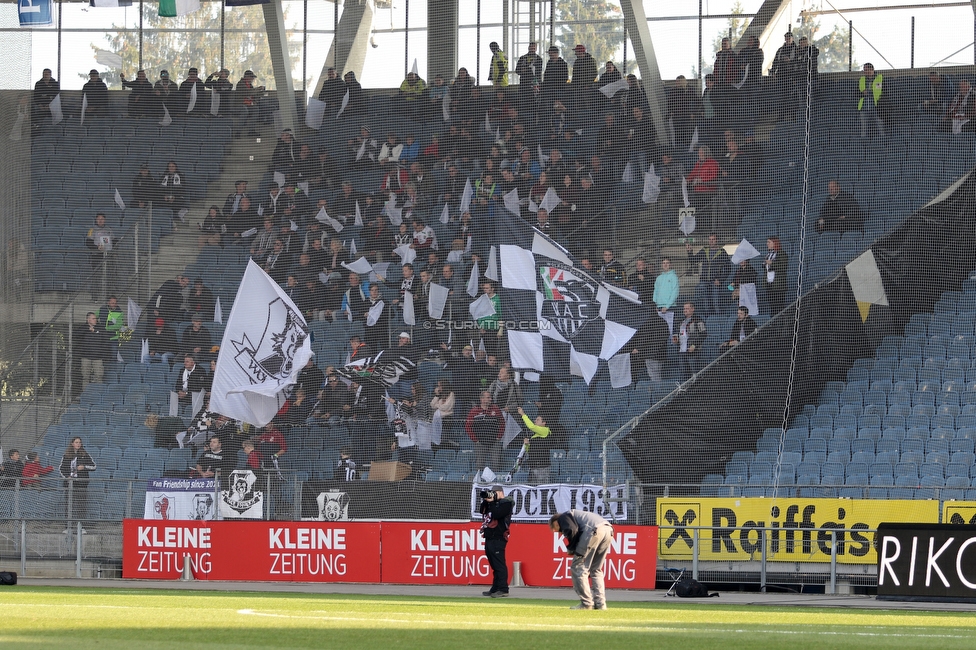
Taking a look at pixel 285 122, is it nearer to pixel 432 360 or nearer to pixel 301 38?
pixel 301 38

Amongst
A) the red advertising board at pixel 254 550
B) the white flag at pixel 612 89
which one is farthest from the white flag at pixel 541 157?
the red advertising board at pixel 254 550

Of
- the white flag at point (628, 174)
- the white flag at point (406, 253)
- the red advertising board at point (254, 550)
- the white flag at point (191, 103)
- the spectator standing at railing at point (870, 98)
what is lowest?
the red advertising board at point (254, 550)

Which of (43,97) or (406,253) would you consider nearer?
(406,253)

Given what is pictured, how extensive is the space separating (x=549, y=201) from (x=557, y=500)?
19.4ft

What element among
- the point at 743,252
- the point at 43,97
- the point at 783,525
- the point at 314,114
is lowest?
the point at 783,525

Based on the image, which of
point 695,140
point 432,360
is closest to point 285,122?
point 432,360

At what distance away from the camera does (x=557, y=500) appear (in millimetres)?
20328

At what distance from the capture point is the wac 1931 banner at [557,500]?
20.0m

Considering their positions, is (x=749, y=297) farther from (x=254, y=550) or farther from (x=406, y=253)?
(x=254, y=550)

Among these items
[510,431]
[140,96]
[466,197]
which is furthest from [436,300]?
[140,96]

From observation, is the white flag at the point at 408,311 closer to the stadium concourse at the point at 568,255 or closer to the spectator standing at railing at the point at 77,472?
the stadium concourse at the point at 568,255

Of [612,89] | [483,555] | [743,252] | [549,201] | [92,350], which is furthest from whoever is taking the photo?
[612,89]

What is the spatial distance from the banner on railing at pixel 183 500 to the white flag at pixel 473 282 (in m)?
5.20

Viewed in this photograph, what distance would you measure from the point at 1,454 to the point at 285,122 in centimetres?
781
